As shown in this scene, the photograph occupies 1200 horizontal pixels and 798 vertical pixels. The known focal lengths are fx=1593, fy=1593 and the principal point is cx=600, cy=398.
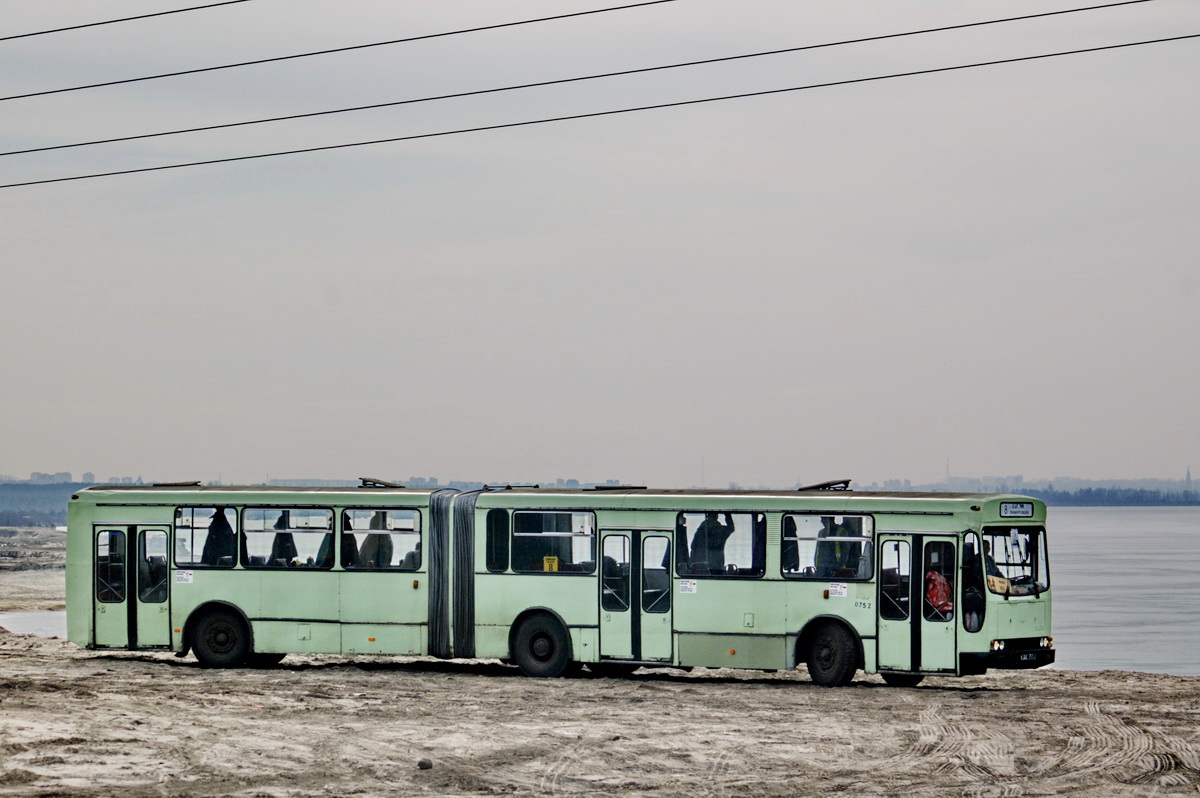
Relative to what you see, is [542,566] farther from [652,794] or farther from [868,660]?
[652,794]

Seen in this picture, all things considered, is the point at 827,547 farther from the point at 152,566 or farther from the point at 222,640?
the point at 152,566

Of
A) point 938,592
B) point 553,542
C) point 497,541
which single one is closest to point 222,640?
point 497,541

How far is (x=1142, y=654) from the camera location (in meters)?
A: 54.6

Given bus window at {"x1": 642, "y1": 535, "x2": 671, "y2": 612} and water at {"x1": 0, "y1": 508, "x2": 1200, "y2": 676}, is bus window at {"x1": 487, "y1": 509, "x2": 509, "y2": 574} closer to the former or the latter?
bus window at {"x1": 642, "y1": 535, "x2": 671, "y2": 612}

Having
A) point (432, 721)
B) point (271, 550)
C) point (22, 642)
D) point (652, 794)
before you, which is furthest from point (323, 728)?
point (22, 642)

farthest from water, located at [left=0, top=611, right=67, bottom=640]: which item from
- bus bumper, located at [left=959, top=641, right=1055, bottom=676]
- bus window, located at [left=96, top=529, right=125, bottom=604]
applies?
bus bumper, located at [left=959, top=641, right=1055, bottom=676]

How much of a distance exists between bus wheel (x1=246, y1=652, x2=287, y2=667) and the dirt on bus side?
1285 mm

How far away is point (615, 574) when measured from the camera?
23500 mm

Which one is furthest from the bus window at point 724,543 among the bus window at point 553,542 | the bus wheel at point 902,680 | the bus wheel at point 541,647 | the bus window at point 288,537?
the bus window at point 288,537

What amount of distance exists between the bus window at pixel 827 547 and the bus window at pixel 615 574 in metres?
2.34

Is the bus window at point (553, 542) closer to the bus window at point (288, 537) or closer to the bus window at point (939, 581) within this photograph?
the bus window at point (288, 537)

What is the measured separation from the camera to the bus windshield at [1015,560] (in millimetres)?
21953

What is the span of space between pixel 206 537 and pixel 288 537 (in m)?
1.40

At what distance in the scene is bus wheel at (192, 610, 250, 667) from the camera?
25.0m
